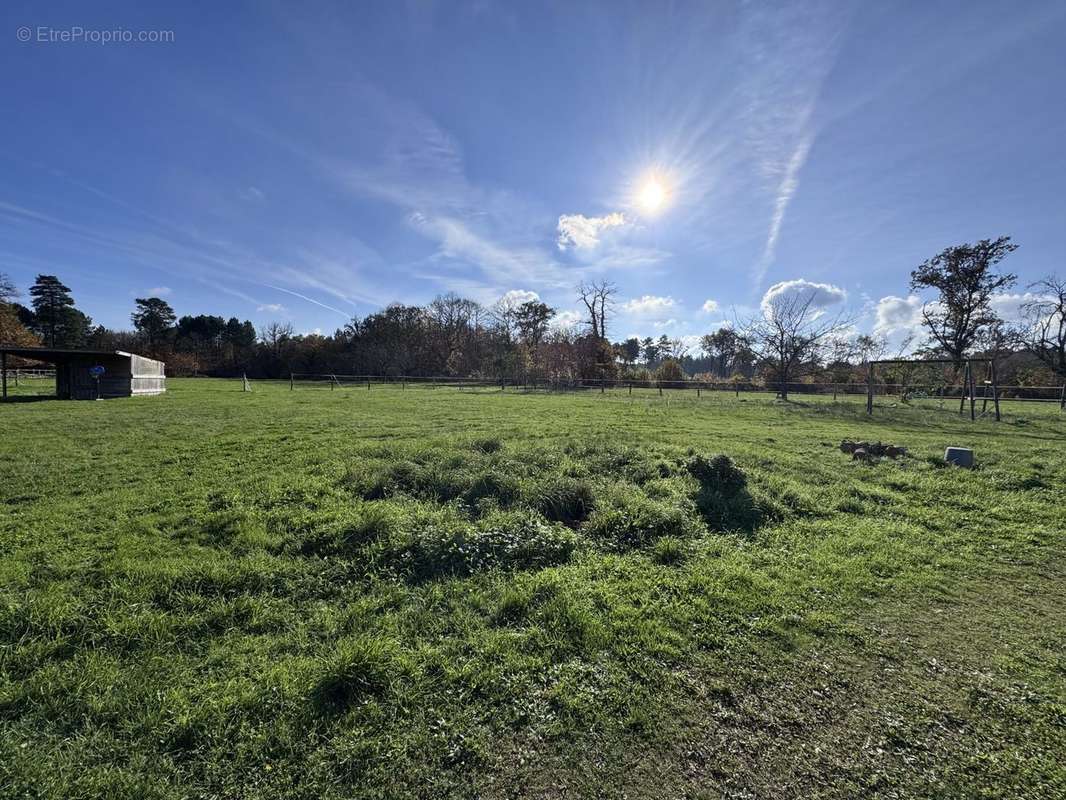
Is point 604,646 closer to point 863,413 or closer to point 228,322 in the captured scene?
point 863,413

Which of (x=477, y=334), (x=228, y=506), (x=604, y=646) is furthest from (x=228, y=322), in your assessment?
(x=604, y=646)

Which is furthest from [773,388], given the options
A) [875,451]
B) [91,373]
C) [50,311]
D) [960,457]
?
[50,311]

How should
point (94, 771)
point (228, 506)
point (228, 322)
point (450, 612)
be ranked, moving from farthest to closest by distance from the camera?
point (228, 322)
point (228, 506)
point (450, 612)
point (94, 771)

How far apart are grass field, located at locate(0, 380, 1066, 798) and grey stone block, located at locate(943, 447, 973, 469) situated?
0.87 meters

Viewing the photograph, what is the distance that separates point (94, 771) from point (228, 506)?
3.60 m

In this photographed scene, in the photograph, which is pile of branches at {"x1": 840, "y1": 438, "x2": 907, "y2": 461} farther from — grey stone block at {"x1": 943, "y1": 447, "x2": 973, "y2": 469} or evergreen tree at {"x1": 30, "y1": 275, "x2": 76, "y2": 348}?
evergreen tree at {"x1": 30, "y1": 275, "x2": 76, "y2": 348}

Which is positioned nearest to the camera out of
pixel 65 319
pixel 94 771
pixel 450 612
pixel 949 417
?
pixel 94 771

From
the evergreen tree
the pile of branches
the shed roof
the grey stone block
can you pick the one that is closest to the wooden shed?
the shed roof

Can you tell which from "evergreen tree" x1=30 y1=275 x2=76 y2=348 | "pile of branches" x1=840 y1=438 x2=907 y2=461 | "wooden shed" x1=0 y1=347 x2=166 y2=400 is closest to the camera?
"pile of branches" x1=840 y1=438 x2=907 y2=461

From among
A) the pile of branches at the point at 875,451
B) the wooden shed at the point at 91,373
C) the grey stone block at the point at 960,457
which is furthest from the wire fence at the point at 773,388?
the pile of branches at the point at 875,451

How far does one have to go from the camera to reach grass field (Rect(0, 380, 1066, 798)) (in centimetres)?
213

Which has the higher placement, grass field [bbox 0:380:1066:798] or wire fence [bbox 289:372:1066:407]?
wire fence [bbox 289:372:1066:407]

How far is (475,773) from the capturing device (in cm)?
210

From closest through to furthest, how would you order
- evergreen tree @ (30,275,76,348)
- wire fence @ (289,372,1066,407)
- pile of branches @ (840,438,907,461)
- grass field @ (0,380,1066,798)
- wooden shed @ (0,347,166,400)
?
grass field @ (0,380,1066,798), pile of branches @ (840,438,907,461), wooden shed @ (0,347,166,400), wire fence @ (289,372,1066,407), evergreen tree @ (30,275,76,348)
